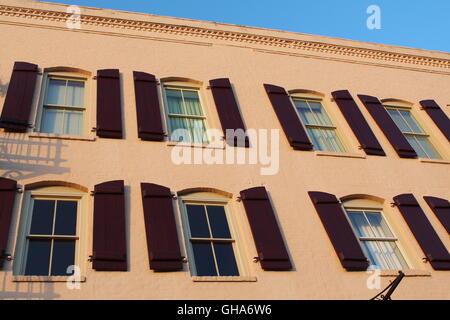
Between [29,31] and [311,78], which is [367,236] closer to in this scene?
[311,78]

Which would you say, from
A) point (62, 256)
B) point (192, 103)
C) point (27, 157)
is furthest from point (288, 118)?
point (62, 256)

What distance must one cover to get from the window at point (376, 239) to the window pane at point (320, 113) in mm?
3086

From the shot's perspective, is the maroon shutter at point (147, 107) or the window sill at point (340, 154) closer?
the maroon shutter at point (147, 107)

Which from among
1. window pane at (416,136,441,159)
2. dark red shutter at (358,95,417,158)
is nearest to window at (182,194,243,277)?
dark red shutter at (358,95,417,158)

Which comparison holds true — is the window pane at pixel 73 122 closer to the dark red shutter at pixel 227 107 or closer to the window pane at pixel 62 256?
the window pane at pixel 62 256

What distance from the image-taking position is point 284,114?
11781mm

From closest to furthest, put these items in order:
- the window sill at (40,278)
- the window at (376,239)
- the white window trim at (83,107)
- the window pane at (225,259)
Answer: the window sill at (40,278)
the window pane at (225,259)
the window at (376,239)
the white window trim at (83,107)

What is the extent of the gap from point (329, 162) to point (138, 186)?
4.44m

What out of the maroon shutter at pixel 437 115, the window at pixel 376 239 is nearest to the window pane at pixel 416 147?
the maroon shutter at pixel 437 115

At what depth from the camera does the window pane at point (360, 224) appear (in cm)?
970

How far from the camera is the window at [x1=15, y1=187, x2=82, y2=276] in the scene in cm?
755

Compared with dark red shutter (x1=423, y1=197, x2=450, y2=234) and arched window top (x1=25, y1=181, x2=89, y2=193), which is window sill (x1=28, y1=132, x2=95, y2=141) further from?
dark red shutter (x1=423, y1=197, x2=450, y2=234)

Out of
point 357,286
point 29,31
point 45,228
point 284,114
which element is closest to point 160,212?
point 45,228

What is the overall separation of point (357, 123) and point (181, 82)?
4625 millimetres
